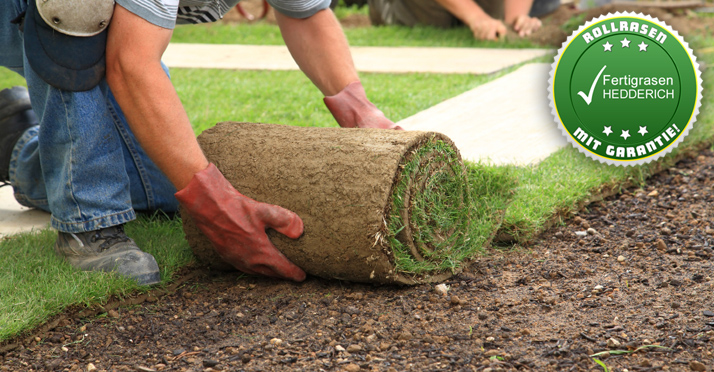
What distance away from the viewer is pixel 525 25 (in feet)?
20.2

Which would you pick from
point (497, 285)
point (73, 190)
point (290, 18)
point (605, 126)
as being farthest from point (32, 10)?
point (605, 126)

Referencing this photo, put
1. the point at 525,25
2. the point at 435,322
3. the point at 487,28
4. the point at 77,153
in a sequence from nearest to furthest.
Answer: the point at 435,322 → the point at 77,153 → the point at 487,28 → the point at 525,25

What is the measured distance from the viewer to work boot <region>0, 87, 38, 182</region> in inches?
110

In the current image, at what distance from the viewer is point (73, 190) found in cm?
218

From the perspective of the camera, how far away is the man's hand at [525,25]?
20.0ft

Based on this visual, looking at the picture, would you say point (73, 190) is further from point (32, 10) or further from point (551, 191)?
point (551, 191)

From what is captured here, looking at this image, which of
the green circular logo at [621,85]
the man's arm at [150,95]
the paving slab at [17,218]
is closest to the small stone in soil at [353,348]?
the man's arm at [150,95]

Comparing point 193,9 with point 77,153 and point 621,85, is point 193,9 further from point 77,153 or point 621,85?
point 621,85

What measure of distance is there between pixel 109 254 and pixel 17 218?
847 millimetres

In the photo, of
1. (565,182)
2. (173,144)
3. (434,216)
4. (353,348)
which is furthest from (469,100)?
(353,348)

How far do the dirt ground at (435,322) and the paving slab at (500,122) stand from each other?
87 centimetres

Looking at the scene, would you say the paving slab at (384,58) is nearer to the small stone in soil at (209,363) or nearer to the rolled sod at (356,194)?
the rolled sod at (356,194)

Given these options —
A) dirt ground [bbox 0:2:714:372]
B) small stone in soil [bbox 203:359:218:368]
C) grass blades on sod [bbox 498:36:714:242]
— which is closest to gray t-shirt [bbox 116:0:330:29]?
dirt ground [bbox 0:2:714:372]

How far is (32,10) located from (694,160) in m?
2.99
